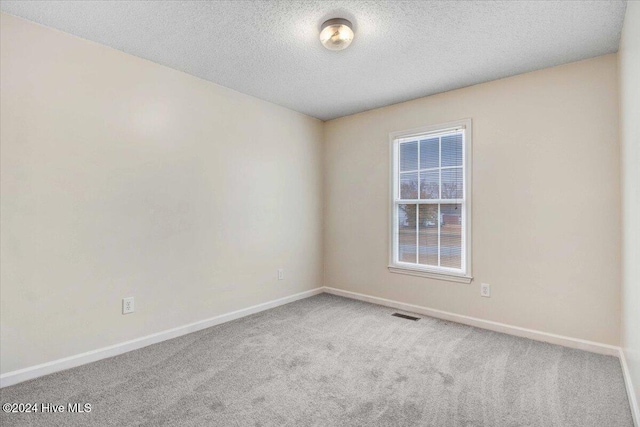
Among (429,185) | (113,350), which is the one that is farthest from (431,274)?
(113,350)

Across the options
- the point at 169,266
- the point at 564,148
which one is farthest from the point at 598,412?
the point at 169,266

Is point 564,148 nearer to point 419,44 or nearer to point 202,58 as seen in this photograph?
point 419,44

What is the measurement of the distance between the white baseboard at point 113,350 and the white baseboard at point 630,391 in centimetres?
314

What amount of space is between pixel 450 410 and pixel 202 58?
3185 mm

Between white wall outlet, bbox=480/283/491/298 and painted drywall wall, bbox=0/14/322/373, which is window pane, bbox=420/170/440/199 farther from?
painted drywall wall, bbox=0/14/322/373

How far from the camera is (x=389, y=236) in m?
3.98

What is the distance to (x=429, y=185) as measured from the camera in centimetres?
369

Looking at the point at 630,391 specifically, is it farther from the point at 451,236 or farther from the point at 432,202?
the point at 432,202

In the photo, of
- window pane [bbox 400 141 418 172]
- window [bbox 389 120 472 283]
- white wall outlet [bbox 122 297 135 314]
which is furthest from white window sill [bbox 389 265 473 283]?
white wall outlet [bbox 122 297 135 314]

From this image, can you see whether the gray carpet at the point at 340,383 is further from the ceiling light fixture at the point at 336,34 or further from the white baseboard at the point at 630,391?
the ceiling light fixture at the point at 336,34

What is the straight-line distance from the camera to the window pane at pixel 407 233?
12.6ft

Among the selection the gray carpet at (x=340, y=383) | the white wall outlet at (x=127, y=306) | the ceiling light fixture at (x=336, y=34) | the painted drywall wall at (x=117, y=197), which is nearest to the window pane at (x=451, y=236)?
the gray carpet at (x=340, y=383)

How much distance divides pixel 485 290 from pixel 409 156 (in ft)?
5.57

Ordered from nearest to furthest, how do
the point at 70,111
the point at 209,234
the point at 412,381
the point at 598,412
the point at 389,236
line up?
1. the point at 598,412
2. the point at 412,381
3. the point at 70,111
4. the point at 209,234
5. the point at 389,236
